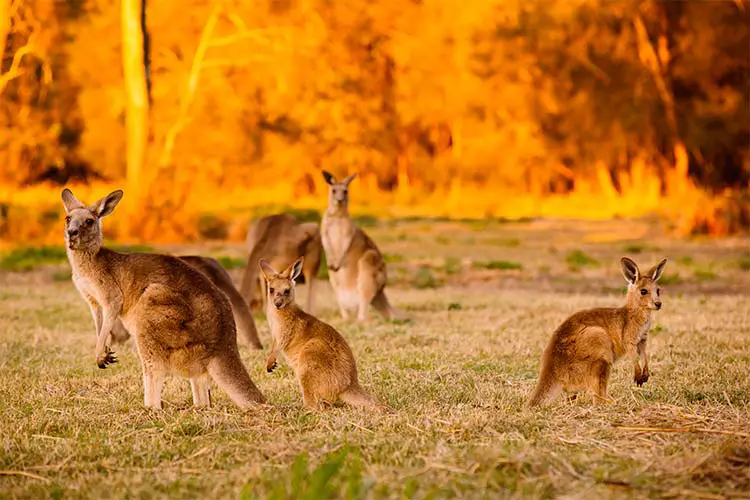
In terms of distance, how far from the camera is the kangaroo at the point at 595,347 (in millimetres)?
5969

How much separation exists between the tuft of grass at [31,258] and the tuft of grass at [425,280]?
510cm

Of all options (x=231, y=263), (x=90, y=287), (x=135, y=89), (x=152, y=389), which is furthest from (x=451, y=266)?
(x=152, y=389)

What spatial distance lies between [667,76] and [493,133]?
5144 mm

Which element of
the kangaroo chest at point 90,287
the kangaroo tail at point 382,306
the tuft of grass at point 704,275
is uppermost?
the kangaroo chest at point 90,287

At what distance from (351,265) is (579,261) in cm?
625

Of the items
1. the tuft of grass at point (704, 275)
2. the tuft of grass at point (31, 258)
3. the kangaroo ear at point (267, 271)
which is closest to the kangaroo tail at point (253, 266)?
the kangaroo ear at point (267, 271)

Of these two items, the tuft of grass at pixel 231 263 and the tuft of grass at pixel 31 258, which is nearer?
the tuft of grass at pixel 231 263

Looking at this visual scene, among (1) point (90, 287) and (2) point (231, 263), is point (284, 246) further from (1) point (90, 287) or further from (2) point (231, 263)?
(2) point (231, 263)

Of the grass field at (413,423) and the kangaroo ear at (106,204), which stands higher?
the kangaroo ear at (106,204)

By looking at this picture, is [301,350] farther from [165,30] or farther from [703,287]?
[165,30]

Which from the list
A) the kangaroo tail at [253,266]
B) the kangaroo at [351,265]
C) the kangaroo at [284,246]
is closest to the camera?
the kangaroo tail at [253,266]

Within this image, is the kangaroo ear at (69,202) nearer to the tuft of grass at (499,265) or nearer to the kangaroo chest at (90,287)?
the kangaroo chest at (90,287)

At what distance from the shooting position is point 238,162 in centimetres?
3534

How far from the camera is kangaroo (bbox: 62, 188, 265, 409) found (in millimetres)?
5770
